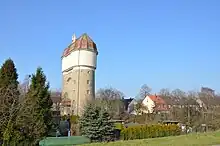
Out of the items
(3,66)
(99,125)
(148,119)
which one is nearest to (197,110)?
(148,119)

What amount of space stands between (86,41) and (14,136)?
55497 mm

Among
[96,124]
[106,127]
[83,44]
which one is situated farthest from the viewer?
[83,44]

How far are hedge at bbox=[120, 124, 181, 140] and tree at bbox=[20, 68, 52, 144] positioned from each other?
12630 mm

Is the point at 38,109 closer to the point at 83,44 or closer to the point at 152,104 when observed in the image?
the point at 83,44

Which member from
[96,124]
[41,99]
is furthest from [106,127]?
[41,99]

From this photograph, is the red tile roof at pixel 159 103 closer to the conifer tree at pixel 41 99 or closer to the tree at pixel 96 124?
the tree at pixel 96 124

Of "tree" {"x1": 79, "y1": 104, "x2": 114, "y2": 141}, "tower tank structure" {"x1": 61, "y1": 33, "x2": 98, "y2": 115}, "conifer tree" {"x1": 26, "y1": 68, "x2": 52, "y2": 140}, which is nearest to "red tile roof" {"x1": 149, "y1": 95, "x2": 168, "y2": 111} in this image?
"tower tank structure" {"x1": 61, "y1": 33, "x2": 98, "y2": 115}

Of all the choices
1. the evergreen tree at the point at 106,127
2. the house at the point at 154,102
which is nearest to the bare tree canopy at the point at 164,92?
the house at the point at 154,102

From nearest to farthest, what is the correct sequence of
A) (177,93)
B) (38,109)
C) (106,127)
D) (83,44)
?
(38,109), (106,127), (83,44), (177,93)

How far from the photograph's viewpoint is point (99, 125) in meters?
36.5

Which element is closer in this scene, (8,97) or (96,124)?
(8,97)

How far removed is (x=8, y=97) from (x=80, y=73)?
49.6m

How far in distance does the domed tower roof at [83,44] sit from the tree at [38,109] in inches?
1830

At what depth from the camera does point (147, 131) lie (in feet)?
144
